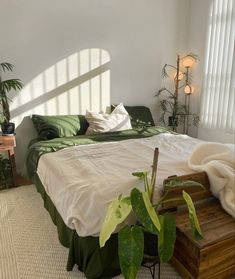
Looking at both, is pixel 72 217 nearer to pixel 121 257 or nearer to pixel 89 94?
pixel 121 257

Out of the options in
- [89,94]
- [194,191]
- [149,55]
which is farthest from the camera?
[149,55]

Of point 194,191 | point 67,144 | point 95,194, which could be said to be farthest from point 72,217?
point 67,144

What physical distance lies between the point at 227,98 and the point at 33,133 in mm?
2609

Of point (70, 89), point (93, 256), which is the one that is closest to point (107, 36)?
point (70, 89)

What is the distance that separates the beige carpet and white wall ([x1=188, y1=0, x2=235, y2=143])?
2477 millimetres

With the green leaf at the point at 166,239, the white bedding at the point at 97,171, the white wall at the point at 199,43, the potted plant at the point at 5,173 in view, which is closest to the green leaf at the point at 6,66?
the potted plant at the point at 5,173

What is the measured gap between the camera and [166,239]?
1302mm

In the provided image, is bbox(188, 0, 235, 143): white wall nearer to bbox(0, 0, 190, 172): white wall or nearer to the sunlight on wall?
bbox(0, 0, 190, 172): white wall

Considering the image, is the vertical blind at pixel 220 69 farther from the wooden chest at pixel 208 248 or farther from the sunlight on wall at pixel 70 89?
the wooden chest at pixel 208 248

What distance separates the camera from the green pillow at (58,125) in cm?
307

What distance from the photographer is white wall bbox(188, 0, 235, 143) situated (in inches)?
148

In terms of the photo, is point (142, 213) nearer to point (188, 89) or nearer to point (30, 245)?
point (30, 245)

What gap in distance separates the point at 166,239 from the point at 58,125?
215 centimetres

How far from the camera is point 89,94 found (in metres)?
3.54
